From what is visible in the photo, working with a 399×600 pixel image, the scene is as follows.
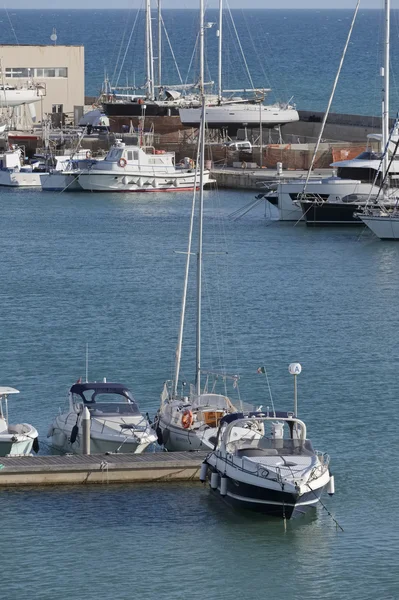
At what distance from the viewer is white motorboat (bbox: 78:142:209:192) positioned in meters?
56.3

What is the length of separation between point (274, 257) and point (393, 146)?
9576mm

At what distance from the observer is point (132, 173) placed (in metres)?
56.5

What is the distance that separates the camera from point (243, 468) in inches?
787

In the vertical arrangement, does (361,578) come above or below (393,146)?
below

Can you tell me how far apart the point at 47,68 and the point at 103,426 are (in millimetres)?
49770

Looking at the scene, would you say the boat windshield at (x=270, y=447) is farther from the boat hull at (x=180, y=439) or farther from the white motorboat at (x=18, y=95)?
the white motorboat at (x=18, y=95)

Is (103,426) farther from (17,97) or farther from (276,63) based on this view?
(276,63)

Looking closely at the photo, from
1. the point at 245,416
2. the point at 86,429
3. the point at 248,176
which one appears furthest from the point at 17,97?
the point at 245,416

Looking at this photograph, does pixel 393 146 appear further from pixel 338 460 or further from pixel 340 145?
pixel 338 460

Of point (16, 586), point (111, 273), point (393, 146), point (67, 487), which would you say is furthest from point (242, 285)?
point (16, 586)

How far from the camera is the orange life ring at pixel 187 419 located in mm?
22375

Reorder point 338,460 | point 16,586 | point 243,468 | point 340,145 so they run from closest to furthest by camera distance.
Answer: point 16,586, point 243,468, point 338,460, point 340,145

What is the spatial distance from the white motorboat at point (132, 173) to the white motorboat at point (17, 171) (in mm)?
2336

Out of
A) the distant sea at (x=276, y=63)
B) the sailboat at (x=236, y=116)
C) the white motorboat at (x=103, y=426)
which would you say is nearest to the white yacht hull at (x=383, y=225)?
the sailboat at (x=236, y=116)
